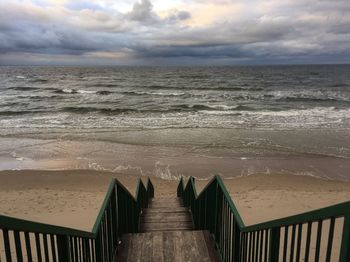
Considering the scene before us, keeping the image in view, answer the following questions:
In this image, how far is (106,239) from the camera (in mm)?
4191

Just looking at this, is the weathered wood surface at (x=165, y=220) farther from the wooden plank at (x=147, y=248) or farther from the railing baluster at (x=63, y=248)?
the railing baluster at (x=63, y=248)

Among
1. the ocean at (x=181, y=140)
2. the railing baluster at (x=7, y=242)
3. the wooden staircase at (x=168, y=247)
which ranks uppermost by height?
the railing baluster at (x=7, y=242)

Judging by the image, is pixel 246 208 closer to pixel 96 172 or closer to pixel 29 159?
pixel 96 172

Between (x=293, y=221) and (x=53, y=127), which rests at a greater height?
(x=293, y=221)

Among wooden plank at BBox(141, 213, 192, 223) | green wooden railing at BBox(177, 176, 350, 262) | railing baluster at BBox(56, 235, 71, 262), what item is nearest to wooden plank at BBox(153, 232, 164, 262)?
green wooden railing at BBox(177, 176, 350, 262)

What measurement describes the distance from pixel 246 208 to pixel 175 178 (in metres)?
4.48

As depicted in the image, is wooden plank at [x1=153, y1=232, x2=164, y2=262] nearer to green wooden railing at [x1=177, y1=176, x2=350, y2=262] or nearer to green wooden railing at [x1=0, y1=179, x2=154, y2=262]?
green wooden railing at [x1=0, y1=179, x2=154, y2=262]

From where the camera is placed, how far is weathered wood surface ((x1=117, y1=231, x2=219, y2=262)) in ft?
15.3

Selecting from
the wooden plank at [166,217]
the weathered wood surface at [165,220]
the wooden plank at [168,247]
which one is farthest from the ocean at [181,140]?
the wooden plank at [168,247]

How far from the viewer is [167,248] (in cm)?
491

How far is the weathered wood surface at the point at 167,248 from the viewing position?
4676mm

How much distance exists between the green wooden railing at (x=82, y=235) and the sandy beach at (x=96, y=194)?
14.2ft

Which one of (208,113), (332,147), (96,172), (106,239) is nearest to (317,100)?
(208,113)

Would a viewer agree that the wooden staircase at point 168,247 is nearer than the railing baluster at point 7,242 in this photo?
No
